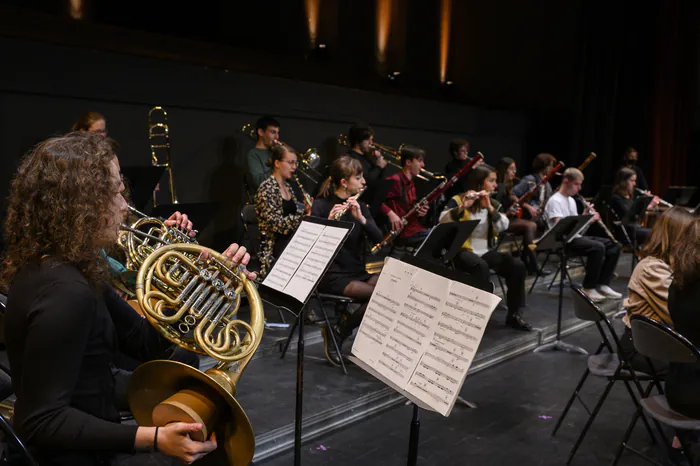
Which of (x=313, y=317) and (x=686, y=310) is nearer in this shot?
(x=686, y=310)

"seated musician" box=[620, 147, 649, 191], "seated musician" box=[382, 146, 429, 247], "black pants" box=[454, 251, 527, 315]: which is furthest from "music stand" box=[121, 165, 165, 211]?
"seated musician" box=[620, 147, 649, 191]

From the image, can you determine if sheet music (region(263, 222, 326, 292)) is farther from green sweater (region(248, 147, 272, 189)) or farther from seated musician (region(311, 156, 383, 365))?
green sweater (region(248, 147, 272, 189))

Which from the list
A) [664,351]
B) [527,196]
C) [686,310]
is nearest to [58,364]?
[664,351]

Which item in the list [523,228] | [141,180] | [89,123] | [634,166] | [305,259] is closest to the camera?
[305,259]

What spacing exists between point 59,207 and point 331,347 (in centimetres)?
271

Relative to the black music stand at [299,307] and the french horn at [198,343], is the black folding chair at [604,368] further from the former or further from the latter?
the french horn at [198,343]

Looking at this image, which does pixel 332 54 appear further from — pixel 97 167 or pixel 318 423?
pixel 97 167

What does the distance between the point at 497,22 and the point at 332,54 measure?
329 centimetres

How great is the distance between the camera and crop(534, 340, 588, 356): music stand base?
14.5ft

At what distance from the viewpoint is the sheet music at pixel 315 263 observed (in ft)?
7.48

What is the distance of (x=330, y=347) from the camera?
388 centimetres

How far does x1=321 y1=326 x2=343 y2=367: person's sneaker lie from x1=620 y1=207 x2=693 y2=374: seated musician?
1619 mm

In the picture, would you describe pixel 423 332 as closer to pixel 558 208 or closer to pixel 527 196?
pixel 558 208

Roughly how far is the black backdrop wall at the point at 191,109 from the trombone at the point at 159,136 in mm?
66
